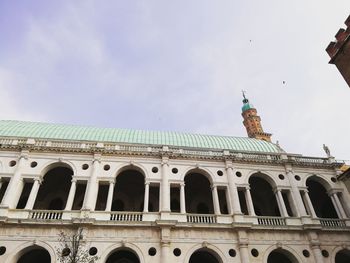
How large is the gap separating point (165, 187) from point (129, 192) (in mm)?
4927

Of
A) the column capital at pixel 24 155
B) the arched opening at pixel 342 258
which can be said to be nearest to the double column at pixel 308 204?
the arched opening at pixel 342 258

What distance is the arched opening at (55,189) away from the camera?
2495 cm

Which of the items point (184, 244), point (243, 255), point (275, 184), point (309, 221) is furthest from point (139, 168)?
point (309, 221)

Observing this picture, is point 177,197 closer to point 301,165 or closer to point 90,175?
point 90,175

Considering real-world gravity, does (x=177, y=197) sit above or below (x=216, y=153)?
below

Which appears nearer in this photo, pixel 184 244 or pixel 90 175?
pixel 184 244

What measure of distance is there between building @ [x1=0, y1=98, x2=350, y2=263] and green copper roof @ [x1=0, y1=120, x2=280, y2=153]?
245 millimetres

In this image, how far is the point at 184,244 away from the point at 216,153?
9.69 m

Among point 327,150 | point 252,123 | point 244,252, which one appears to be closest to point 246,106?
point 252,123

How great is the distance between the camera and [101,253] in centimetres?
1953

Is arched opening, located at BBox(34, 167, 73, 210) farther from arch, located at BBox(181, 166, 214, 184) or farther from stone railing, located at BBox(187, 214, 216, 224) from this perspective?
stone railing, located at BBox(187, 214, 216, 224)

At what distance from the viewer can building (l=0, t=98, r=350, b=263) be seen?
797 inches

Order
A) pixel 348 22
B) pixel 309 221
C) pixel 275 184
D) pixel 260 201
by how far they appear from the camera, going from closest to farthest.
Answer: pixel 348 22 < pixel 309 221 < pixel 275 184 < pixel 260 201

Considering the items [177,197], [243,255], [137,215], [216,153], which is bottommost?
[243,255]
